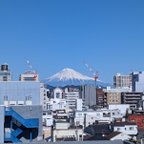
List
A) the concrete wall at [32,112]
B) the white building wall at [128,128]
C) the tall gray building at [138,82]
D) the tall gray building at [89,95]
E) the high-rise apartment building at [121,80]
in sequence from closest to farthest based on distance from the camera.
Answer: the concrete wall at [32,112]
the white building wall at [128,128]
the tall gray building at [89,95]
the tall gray building at [138,82]
the high-rise apartment building at [121,80]

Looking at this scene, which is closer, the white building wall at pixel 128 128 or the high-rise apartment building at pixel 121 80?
the white building wall at pixel 128 128

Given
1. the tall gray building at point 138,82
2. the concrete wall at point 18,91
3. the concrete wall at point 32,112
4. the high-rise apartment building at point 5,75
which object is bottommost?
the concrete wall at point 32,112

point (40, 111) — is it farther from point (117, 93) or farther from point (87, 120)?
point (117, 93)

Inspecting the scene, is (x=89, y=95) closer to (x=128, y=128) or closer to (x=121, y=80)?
(x=121, y=80)

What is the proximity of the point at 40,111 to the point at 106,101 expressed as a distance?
64.6m

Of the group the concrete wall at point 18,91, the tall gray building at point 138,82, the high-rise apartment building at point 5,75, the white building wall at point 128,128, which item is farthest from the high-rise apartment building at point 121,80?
the concrete wall at point 18,91

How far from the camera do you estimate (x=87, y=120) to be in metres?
48.1

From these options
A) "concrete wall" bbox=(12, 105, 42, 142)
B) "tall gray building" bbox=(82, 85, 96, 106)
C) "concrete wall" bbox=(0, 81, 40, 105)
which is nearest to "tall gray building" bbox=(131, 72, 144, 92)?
"tall gray building" bbox=(82, 85, 96, 106)

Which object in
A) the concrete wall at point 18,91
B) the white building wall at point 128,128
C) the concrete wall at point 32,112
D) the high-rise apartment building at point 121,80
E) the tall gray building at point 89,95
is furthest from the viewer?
the high-rise apartment building at point 121,80

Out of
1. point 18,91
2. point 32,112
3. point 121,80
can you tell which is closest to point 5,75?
point 18,91

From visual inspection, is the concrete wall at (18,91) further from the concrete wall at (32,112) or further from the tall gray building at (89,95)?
the tall gray building at (89,95)

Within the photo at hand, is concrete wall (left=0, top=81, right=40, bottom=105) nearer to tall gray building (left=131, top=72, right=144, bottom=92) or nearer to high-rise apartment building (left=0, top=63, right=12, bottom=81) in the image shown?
high-rise apartment building (left=0, top=63, right=12, bottom=81)

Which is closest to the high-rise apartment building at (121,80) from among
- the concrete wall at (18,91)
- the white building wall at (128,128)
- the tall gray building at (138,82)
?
the tall gray building at (138,82)

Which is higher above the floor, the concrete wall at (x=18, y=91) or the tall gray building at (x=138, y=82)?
the tall gray building at (x=138, y=82)
